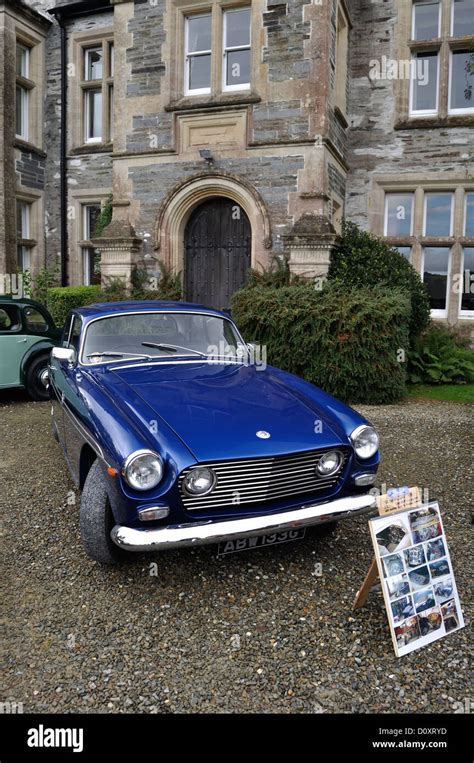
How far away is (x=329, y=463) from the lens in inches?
141

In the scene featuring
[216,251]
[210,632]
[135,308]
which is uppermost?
[216,251]

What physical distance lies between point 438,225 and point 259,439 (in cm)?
1020

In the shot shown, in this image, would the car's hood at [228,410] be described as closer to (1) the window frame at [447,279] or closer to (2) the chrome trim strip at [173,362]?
(2) the chrome trim strip at [173,362]

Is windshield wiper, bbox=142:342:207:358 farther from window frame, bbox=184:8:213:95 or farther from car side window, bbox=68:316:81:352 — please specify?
window frame, bbox=184:8:213:95

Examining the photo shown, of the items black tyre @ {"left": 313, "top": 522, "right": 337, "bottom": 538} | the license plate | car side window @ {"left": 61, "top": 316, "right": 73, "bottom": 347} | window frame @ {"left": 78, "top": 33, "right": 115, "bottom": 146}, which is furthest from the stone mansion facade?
the license plate

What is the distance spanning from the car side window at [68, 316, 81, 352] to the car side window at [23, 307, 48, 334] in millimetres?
3199

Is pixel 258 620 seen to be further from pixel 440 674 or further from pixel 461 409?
pixel 461 409

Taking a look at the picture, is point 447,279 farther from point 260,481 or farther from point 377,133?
point 260,481

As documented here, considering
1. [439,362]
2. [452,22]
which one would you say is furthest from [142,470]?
[452,22]

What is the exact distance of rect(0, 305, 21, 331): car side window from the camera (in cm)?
807

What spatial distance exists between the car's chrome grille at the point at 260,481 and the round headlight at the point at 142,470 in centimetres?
14

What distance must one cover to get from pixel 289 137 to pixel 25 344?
576cm

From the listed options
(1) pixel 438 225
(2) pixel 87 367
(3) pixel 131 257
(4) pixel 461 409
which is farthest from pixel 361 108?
(2) pixel 87 367

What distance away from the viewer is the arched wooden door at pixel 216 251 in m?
11.2
